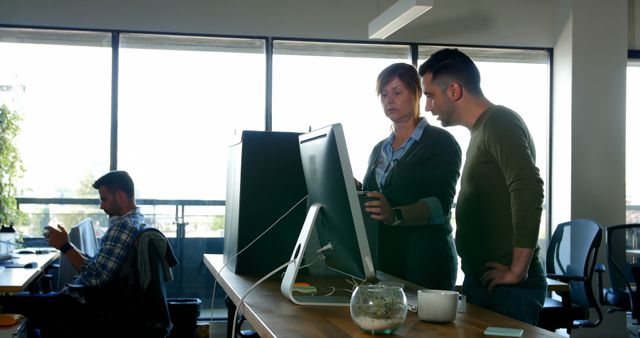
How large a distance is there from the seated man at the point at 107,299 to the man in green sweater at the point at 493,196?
6.06 ft

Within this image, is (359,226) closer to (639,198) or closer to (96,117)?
(96,117)

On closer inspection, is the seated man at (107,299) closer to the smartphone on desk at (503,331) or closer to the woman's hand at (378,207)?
the woman's hand at (378,207)

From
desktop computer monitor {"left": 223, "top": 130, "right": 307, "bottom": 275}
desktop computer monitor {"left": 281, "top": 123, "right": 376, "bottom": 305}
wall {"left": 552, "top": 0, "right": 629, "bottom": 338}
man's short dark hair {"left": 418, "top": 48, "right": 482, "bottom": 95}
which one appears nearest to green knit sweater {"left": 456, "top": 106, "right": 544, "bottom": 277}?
man's short dark hair {"left": 418, "top": 48, "right": 482, "bottom": 95}

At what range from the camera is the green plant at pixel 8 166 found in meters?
5.02

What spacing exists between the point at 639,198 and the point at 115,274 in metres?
4.54

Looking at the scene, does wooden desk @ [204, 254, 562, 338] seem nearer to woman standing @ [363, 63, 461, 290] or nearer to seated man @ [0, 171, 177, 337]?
woman standing @ [363, 63, 461, 290]

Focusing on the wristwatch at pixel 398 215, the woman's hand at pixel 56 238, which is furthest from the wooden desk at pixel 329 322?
the woman's hand at pixel 56 238

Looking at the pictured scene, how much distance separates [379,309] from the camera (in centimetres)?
147

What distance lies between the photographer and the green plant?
16.5ft

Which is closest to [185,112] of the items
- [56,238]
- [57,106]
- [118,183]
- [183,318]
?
[57,106]

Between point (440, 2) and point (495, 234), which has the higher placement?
point (440, 2)

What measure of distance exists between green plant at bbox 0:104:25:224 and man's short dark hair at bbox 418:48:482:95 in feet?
12.3

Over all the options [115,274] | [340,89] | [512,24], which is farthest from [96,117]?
[512,24]

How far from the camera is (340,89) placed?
19.3ft
